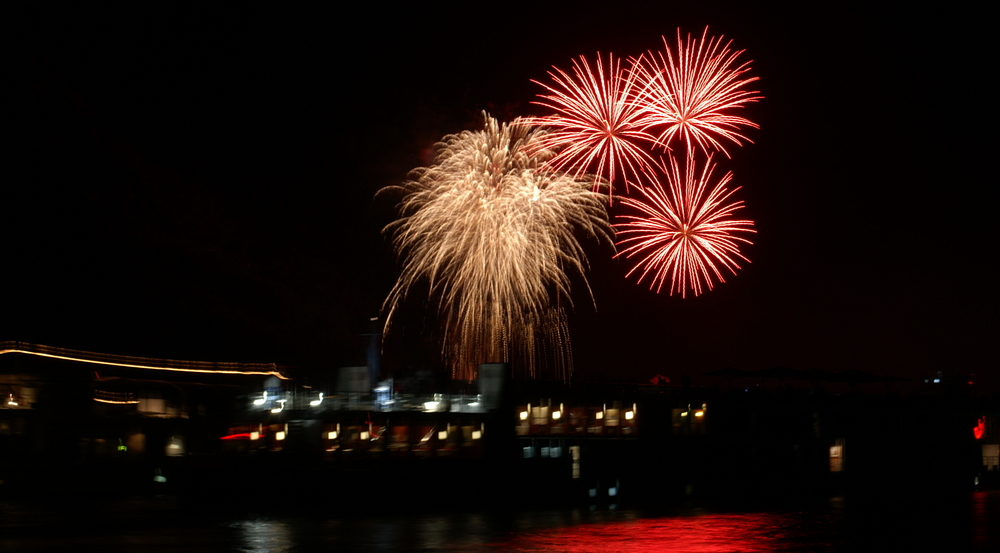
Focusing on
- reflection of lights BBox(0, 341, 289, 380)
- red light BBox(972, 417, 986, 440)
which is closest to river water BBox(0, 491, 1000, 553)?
reflection of lights BBox(0, 341, 289, 380)

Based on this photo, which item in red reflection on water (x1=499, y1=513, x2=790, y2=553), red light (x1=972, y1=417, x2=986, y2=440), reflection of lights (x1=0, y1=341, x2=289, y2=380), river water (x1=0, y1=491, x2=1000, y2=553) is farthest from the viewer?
red light (x1=972, y1=417, x2=986, y2=440)

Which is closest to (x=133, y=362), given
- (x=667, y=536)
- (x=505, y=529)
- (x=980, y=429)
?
(x=505, y=529)

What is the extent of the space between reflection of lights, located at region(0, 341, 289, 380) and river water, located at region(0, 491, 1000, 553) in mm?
11306

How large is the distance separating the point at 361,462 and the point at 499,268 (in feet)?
25.7

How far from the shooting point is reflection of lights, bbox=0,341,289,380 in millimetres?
43656

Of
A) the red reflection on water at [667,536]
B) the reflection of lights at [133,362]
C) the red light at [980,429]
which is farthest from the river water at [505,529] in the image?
the red light at [980,429]

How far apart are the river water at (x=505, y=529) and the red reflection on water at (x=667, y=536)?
0.03 meters

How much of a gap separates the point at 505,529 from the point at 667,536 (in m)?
3.91

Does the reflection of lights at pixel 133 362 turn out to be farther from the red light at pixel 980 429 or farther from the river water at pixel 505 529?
the red light at pixel 980 429

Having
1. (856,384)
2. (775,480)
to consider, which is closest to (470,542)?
(775,480)

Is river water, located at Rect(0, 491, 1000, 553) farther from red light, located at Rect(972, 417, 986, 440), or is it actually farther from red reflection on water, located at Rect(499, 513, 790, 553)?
red light, located at Rect(972, 417, 986, 440)

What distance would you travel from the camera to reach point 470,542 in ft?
73.7

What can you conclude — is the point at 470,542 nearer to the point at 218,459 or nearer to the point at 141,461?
the point at 218,459

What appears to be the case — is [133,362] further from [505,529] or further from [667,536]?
[667,536]
